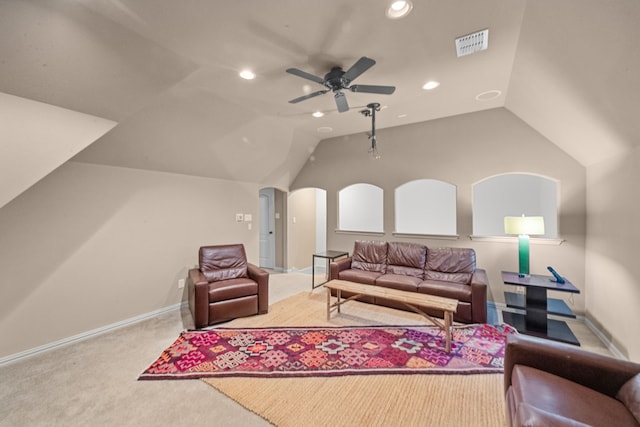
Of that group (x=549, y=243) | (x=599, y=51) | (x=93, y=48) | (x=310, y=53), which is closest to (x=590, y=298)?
(x=549, y=243)

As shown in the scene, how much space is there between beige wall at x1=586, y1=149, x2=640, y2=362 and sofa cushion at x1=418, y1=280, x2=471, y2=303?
4.27 ft

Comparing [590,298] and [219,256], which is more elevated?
[219,256]

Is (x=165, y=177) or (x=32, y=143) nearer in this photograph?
(x=32, y=143)

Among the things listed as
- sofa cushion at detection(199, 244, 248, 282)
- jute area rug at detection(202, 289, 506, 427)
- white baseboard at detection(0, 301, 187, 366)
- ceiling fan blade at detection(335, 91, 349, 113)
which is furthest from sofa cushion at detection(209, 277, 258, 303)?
Answer: ceiling fan blade at detection(335, 91, 349, 113)

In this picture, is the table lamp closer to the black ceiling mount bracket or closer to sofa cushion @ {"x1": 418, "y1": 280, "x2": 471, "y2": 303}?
sofa cushion @ {"x1": 418, "y1": 280, "x2": 471, "y2": 303}

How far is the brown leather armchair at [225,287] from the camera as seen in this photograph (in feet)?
10.8

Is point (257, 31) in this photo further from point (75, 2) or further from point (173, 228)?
point (173, 228)

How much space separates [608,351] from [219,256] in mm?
4743

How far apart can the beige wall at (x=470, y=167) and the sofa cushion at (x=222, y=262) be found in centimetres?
213

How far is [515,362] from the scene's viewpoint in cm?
176

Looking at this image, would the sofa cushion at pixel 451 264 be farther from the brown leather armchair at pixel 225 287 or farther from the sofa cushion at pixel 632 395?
the brown leather armchair at pixel 225 287

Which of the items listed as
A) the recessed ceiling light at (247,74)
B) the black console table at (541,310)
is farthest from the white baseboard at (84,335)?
the black console table at (541,310)

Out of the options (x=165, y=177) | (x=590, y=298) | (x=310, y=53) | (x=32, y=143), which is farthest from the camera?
(x=165, y=177)

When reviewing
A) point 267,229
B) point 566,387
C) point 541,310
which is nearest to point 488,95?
point 541,310
